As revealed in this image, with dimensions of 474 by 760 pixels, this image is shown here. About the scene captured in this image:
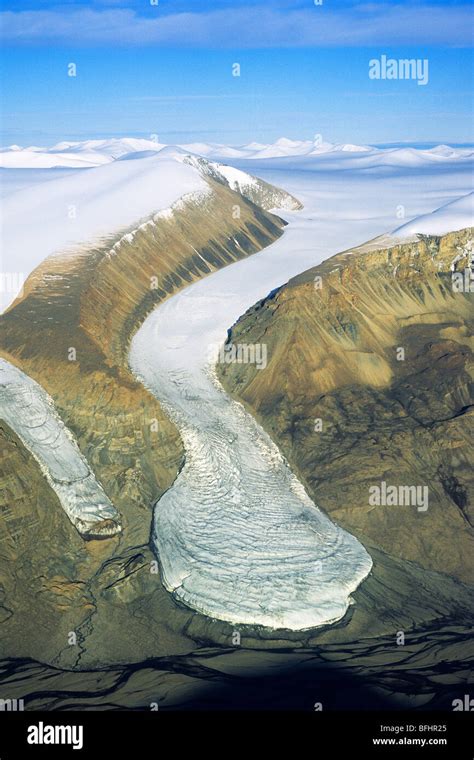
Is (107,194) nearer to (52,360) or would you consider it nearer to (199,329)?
(199,329)

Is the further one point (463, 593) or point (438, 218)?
point (438, 218)

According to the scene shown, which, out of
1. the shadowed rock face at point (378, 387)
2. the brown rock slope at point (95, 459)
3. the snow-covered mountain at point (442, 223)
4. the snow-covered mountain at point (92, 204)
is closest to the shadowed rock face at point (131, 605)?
the brown rock slope at point (95, 459)

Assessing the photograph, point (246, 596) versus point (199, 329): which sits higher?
point (199, 329)

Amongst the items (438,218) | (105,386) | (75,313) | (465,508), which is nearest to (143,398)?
(105,386)

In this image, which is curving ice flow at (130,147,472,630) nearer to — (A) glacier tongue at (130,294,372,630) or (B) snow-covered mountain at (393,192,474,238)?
(A) glacier tongue at (130,294,372,630)
